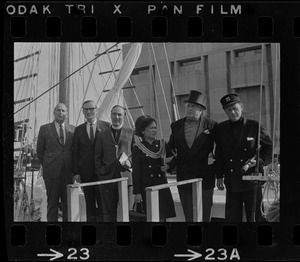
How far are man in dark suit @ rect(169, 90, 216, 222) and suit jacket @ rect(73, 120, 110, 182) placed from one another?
945mm

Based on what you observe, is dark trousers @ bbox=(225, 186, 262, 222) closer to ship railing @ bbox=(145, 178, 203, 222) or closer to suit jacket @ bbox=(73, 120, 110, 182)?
ship railing @ bbox=(145, 178, 203, 222)

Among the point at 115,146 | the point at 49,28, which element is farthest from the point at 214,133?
the point at 49,28

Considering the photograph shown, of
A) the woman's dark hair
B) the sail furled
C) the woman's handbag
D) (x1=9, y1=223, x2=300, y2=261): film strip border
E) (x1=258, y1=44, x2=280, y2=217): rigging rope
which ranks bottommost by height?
(x1=9, y1=223, x2=300, y2=261): film strip border

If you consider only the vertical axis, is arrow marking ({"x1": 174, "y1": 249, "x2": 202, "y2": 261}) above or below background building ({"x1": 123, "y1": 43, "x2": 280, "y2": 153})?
below

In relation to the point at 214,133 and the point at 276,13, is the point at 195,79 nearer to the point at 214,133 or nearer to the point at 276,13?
the point at 214,133

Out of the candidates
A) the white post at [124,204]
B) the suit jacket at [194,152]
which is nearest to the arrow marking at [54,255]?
the white post at [124,204]

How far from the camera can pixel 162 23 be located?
812 centimetres

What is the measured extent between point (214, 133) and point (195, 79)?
0.71 m

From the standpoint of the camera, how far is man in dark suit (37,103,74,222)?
8.21 meters

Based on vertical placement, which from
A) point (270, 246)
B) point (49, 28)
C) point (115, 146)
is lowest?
point (270, 246)

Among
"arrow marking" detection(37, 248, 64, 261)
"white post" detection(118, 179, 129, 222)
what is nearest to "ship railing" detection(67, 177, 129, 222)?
"white post" detection(118, 179, 129, 222)

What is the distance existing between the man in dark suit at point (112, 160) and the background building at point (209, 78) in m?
0.26

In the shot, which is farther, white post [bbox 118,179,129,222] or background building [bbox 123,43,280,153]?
white post [bbox 118,179,129,222]

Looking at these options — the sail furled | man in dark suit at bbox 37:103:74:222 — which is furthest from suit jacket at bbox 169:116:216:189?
man in dark suit at bbox 37:103:74:222
